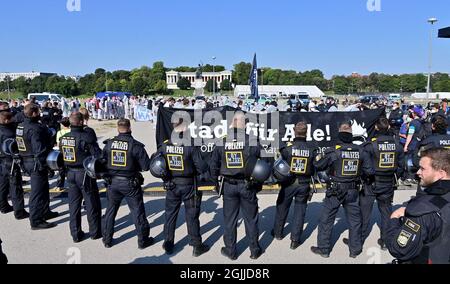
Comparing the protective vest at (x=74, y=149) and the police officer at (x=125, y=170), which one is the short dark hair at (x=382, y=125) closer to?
the police officer at (x=125, y=170)

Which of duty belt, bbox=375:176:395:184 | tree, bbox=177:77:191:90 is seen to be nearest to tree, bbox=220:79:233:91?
tree, bbox=177:77:191:90

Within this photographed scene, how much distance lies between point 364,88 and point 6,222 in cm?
14684

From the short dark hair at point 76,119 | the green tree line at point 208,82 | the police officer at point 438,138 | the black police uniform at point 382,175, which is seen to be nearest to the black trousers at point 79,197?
the short dark hair at point 76,119

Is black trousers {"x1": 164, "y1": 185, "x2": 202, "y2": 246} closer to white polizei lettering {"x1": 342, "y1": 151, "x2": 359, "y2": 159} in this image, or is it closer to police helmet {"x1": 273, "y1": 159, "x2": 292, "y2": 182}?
police helmet {"x1": 273, "y1": 159, "x2": 292, "y2": 182}

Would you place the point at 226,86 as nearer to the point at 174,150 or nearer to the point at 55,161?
the point at 55,161

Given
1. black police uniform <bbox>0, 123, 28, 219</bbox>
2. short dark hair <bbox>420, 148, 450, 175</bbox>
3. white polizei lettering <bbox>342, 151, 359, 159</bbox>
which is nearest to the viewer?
short dark hair <bbox>420, 148, 450, 175</bbox>

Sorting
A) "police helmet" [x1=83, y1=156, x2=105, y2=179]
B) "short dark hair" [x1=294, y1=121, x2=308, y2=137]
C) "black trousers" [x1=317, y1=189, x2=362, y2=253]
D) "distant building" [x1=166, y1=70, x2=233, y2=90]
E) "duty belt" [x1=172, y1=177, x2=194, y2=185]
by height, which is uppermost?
"distant building" [x1=166, y1=70, x2=233, y2=90]

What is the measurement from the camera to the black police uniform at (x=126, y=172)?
5.30 m

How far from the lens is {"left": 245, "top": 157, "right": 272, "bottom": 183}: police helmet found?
196 inches

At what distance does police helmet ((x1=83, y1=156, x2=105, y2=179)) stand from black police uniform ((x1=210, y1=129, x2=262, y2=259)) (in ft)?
5.71

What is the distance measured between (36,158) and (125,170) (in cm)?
203

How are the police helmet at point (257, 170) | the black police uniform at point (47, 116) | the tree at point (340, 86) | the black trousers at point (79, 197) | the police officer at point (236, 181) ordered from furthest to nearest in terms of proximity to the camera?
the tree at point (340, 86), the black police uniform at point (47, 116), the black trousers at point (79, 197), the police officer at point (236, 181), the police helmet at point (257, 170)
